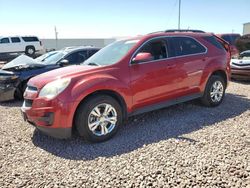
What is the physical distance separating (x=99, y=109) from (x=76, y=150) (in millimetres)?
736

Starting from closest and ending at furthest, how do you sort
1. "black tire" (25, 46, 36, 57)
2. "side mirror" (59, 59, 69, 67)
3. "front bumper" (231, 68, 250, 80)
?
1. "side mirror" (59, 59, 69, 67)
2. "front bumper" (231, 68, 250, 80)
3. "black tire" (25, 46, 36, 57)

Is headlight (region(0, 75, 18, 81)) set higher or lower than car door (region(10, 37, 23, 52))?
lower

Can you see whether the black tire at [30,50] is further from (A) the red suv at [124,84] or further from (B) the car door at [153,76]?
(B) the car door at [153,76]

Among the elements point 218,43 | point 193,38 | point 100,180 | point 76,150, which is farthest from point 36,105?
point 218,43

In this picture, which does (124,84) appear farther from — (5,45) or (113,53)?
(5,45)

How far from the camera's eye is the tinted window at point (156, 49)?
488 centimetres

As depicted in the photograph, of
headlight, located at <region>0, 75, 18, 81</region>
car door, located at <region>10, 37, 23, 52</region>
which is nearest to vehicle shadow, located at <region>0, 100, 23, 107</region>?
headlight, located at <region>0, 75, 18, 81</region>

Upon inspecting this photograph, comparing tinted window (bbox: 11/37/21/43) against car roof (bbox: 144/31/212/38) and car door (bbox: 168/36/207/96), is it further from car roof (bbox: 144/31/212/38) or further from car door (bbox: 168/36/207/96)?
car door (bbox: 168/36/207/96)

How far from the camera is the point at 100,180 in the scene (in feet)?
10.1

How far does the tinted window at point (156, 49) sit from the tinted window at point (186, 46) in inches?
11.3

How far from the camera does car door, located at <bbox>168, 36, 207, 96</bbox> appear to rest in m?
5.18

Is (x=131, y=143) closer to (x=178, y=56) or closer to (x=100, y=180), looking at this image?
(x=100, y=180)

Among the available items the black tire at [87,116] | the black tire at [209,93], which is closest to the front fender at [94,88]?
the black tire at [87,116]

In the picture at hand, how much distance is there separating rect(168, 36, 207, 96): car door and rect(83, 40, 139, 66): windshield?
950 millimetres
